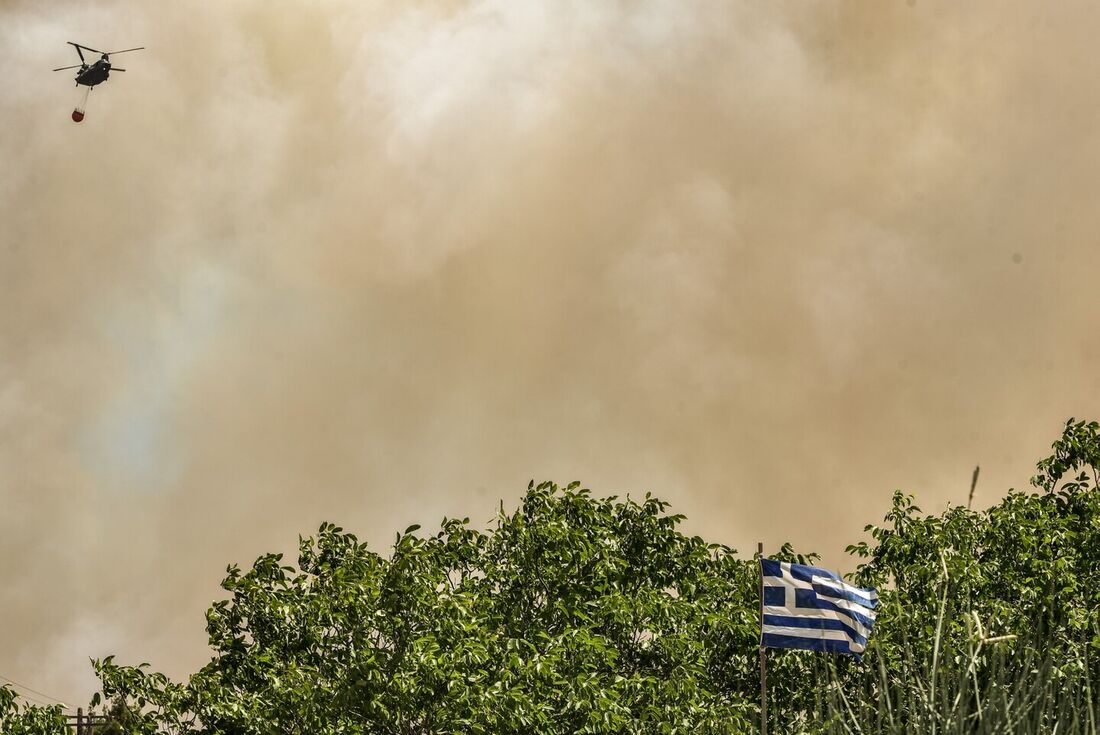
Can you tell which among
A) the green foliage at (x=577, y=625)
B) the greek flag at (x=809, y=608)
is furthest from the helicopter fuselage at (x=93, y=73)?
the greek flag at (x=809, y=608)

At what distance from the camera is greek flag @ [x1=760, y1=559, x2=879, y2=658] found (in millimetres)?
18922

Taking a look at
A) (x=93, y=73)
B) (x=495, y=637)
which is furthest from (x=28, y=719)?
(x=93, y=73)

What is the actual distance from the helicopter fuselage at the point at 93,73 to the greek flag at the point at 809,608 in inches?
1641

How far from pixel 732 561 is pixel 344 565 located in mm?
7635

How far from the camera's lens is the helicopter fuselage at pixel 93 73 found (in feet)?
171

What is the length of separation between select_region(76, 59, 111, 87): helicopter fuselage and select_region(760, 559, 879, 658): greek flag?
41685mm

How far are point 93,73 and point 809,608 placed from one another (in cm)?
4252

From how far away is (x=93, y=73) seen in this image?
52219mm

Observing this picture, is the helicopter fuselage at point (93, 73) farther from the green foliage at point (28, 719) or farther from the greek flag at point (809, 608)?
the greek flag at point (809, 608)

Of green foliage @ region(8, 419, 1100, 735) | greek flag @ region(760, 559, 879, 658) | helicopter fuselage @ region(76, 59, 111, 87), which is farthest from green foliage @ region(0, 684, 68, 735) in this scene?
helicopter fuselage @ region(76, 59, 111, 87)

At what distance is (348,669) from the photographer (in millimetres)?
21859

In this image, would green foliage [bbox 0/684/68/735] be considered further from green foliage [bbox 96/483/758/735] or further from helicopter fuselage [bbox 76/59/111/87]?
helicopter fuselage [bbox 76/59/111/87]

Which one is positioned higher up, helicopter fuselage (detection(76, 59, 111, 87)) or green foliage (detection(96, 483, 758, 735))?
helicopter fuselage (detection(76, 59, 111, 87))

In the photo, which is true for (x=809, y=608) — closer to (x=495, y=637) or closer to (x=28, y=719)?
(x=495, y=637)
